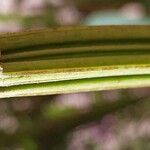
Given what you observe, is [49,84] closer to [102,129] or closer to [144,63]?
[144,63]

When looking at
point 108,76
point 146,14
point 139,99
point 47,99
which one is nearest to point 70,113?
point 47,99

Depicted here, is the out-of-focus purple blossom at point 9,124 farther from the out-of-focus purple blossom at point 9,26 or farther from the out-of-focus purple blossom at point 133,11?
the out-of-focus purple blossom at point 133,11

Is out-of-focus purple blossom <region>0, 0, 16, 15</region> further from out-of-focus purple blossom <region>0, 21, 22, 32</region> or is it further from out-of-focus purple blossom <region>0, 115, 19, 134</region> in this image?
out-of-focus purple blossom <region>0, 115, 19, 134</region>

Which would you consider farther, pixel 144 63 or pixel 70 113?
pixel 70 113

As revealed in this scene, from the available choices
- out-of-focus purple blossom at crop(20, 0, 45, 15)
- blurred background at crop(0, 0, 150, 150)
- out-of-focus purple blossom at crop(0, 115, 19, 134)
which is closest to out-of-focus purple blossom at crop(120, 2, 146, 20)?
blurred background at crop(0, 0, 150, 150)

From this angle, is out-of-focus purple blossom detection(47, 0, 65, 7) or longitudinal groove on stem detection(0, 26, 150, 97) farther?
out-of-focus purple blossom detection(47, 0, 65, 7)

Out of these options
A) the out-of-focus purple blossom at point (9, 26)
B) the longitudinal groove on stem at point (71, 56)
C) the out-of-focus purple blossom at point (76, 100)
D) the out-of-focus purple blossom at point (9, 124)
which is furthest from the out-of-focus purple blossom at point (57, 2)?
the longitudinal groove on stem at point (71, 56)

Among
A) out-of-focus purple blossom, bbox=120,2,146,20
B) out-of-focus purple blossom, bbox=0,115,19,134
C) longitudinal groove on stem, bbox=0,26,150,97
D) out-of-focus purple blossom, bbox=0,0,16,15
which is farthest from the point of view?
out-of-focus purple blossom, bbox=120,2,146,20

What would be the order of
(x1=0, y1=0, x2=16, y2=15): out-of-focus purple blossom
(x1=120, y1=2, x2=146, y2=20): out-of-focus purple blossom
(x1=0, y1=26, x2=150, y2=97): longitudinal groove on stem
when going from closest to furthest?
(x1=0, y1=26, x2=150, y2=97): longitudinal groove on stem → (x1=0, y1=0, x2=16, y2=15): out-of-focus purple blossom → (x1=120, y1=2, x2=146, y2=20): out-of-focus purple blossom

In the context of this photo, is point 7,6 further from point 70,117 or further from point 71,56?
point 71,56
